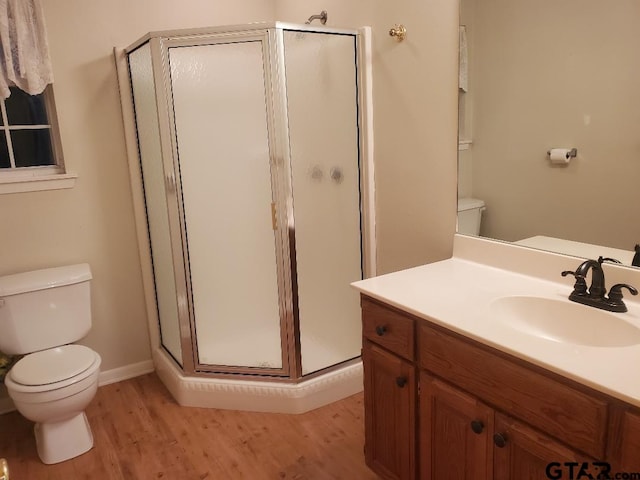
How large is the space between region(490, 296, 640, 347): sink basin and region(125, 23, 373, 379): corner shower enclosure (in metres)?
1.10

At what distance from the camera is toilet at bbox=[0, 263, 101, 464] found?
83.2 inches

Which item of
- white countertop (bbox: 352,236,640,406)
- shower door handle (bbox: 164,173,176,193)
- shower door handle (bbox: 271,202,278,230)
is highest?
shower door handle (bbox: 164,173,176,193)

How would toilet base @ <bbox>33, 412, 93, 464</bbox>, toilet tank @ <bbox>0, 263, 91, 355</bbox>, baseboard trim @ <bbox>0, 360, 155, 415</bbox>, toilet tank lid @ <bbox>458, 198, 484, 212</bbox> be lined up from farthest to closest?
baseboard trim @ <bbox>0, 360, 155, 415</bbox>
toilet tank @ <bbox>0, 263, 91, 355</bbox>
toilet base @ <bbox>33, 412, 93, 464</bbox>
toilet tank lid @ <bbox>458, 198, 484, 212</bbox>

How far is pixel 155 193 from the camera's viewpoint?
105 inches

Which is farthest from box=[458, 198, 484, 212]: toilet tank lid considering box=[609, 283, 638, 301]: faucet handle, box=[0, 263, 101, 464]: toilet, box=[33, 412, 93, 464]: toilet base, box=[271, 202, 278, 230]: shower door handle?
box=[33, 412, 93, 464]: toilet base

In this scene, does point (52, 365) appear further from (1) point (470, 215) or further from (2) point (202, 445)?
(1) point (470, 215)

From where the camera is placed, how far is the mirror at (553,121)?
1457 mm

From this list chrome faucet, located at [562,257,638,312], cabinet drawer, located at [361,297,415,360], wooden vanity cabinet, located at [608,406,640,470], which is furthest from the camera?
cabinet drawer, located at [361,297,415,360]

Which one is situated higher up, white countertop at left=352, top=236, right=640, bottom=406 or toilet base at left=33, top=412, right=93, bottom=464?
white countertop at left=352, top=236, right=640, bottom=406

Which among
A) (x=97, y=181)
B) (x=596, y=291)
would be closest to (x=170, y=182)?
(x=97, y=181)

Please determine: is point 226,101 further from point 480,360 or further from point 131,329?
point 480,360

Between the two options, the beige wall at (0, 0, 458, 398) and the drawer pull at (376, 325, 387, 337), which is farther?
the beige wall at (0, 0, 458, 398)

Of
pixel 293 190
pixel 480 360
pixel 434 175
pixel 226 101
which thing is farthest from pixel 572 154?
pixel 226 101

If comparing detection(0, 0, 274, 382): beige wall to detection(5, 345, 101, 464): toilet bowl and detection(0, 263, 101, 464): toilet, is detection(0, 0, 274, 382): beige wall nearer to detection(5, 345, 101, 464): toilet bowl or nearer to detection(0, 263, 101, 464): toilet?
detection(0, 263, 101, 464): toilet
